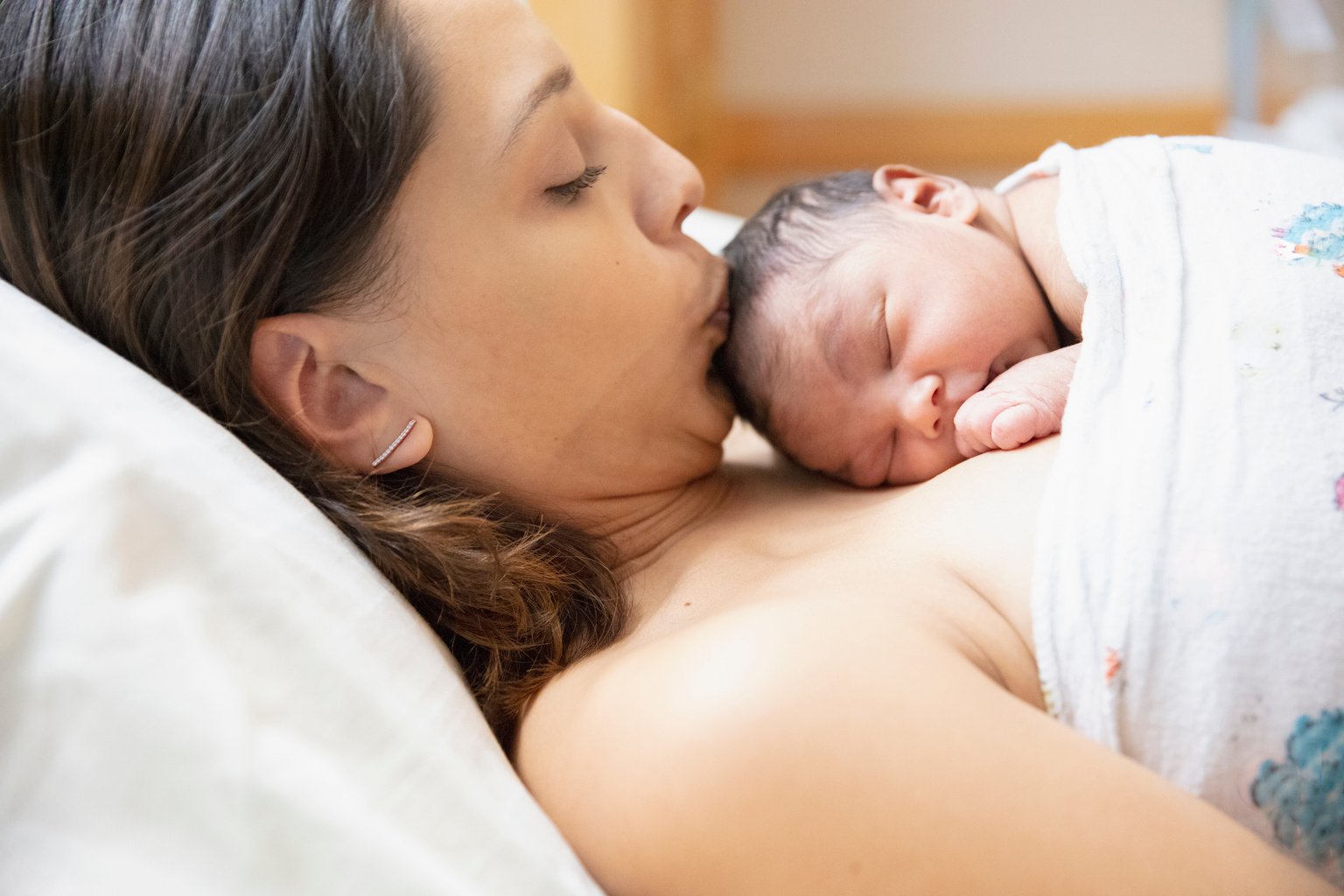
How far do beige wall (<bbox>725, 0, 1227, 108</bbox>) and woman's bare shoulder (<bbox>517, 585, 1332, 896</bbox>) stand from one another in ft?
9.30

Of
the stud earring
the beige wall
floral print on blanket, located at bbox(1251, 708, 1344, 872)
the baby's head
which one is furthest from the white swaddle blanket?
the beige wall

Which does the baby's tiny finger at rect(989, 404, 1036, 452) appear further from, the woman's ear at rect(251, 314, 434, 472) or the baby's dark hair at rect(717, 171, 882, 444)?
the woman's ear at rect(251, 314, 434, 472)

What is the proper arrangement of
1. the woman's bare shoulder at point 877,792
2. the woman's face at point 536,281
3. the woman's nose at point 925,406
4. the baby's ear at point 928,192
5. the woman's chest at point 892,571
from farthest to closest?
1. the baby's ear at point 928,192
2. the woman's nose at point 925,406
3. the woman's face at point 536,281
4. the woman's chest at point 892,571
5. the woman's bare shoulder at point 877,792

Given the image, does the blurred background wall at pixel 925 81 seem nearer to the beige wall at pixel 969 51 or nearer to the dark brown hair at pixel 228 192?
the beige wall at pixel 969 51

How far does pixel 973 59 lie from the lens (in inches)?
129

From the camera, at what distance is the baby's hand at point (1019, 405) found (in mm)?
944

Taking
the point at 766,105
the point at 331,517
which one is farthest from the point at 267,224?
the point at 766,105

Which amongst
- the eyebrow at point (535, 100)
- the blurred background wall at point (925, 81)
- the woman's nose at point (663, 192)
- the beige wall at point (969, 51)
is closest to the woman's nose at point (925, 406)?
the woman's nose at point (663, 192)

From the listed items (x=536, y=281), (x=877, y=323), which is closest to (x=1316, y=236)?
(x=877, y=323)

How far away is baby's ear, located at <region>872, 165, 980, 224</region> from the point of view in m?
1.15

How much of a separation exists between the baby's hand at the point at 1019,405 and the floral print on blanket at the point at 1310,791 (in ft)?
0.99

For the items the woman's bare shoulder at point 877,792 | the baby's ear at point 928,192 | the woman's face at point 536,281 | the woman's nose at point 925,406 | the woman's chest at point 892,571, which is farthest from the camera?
the baby's ear at point 928,192

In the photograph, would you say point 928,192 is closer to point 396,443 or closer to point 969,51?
point 396,443

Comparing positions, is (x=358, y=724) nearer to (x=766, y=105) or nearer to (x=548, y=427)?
(x=548, y=427)
